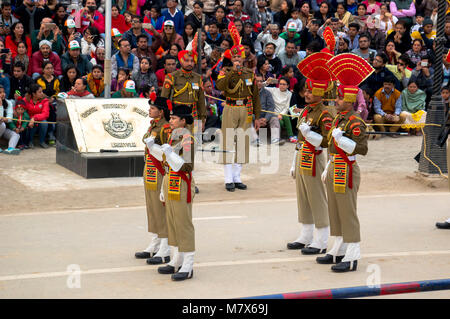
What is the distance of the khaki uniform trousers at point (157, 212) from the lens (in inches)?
350

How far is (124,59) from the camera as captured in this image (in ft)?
55.8

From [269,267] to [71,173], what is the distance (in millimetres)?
6027

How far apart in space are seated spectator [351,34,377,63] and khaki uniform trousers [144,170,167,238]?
11.0m

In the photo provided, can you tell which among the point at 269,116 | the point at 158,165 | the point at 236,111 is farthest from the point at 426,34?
the point at 158,165

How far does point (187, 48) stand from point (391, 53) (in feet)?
17.2

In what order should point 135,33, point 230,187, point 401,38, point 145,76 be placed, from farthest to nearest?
point 401,38, point 135,33, point 145,76, point 230,187

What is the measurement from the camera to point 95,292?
25.6 ft

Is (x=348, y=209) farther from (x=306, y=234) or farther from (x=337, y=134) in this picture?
(x=306, y=234)

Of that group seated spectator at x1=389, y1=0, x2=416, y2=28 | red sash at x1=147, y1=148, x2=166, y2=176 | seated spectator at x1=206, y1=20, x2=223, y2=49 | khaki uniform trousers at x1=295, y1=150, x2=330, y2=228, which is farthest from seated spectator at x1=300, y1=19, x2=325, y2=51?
red sash at x1=147, y1=148, x2=166, y2=176

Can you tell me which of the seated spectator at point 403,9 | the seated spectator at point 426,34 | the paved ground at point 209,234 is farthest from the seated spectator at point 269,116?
the seated spectator at point 403,9

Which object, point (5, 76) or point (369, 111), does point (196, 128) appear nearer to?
point (5, 76)

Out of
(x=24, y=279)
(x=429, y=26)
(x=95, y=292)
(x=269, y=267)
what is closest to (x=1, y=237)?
(x=24, y=279)

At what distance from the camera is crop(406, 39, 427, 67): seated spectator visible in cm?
1938

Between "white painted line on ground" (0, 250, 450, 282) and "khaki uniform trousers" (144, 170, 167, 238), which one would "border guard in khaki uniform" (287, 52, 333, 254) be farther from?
"khaki uniform trousers" (144, 170, 167, 238)
